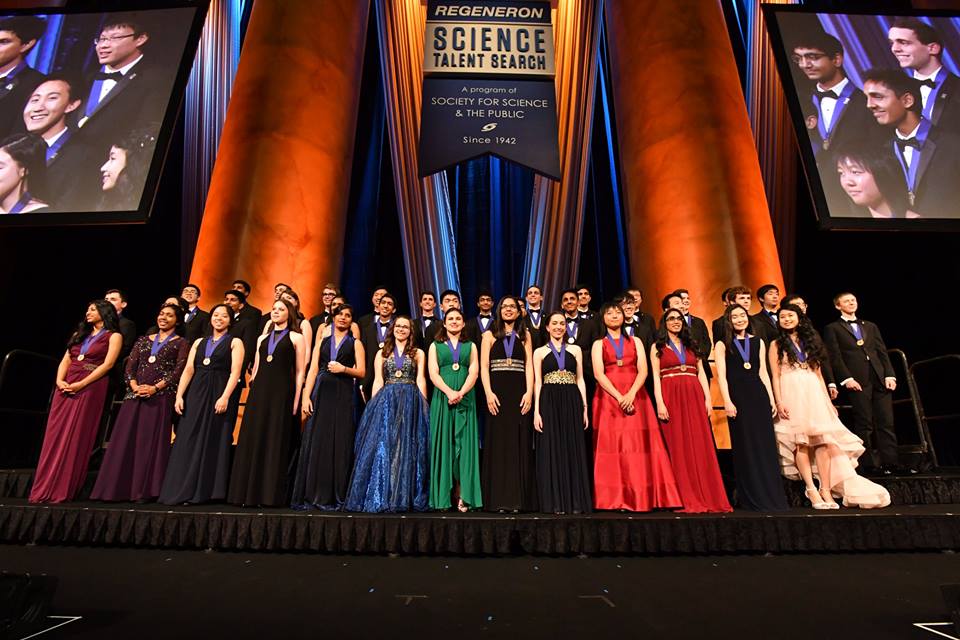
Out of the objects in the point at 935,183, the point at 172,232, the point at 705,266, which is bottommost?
the point at 705,266

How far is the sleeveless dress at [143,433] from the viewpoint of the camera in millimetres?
3852

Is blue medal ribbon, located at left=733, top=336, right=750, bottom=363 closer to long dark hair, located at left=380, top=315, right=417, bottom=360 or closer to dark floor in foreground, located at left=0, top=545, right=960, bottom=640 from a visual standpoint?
dark floor in foreground, located at left=0, top=545, right=960, bottom=640

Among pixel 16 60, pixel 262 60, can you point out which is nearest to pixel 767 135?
pixel 262 60

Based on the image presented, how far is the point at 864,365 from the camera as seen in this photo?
4.63 meters

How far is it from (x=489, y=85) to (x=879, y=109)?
4141mm

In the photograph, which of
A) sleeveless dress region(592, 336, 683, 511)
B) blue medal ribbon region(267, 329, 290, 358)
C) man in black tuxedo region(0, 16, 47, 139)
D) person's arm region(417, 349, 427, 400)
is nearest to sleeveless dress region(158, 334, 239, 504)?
blue medal ribbon region(267, 329, 290, 358)

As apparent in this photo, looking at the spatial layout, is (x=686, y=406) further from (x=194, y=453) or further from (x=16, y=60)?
(x=16, y=60)

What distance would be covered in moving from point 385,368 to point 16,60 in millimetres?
5579

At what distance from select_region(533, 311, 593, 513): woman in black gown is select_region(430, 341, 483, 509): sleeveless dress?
1.38 feet

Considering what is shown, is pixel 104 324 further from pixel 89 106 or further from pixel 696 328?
pixel 696 328

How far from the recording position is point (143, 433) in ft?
13.1

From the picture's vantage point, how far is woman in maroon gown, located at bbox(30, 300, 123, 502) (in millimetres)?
3816

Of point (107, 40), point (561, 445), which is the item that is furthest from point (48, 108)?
point (561, 445)

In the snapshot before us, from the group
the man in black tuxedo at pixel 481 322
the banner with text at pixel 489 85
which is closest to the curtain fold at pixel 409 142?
the banner with text at pixel 489 85
